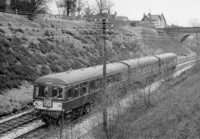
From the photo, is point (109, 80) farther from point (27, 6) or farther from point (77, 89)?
point (27, 6)

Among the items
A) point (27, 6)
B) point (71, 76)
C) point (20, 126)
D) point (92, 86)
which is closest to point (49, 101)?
point (71, 76)

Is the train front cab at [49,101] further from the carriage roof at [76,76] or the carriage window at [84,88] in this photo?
the carriage window at [84,88]

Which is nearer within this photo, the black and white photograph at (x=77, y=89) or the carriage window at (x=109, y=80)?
the black and white photograph at (x=77, y=89)

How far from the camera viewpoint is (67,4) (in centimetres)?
7031

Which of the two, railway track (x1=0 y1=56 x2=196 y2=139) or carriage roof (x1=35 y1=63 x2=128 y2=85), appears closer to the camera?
railway track (x1=0 y1=56 x2=196 y2=139)

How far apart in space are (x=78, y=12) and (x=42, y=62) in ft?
146

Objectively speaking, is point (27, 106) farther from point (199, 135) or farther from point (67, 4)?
point (67, 4)

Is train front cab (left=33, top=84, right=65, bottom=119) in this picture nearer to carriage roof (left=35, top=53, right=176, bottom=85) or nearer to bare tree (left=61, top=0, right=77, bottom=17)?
carriage roof (left=35, top=53, right=176, bottom=85)

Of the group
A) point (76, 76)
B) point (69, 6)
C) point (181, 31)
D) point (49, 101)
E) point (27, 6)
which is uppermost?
point (69, 6)

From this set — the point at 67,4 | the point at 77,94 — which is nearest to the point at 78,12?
the point at 67,4

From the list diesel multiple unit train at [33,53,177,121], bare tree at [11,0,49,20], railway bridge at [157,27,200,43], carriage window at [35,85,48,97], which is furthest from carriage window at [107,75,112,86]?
railway bridge at [157,27,200,43]

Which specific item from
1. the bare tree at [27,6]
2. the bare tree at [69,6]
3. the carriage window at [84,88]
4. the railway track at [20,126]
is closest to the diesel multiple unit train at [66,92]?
the carriage window at [84,88]

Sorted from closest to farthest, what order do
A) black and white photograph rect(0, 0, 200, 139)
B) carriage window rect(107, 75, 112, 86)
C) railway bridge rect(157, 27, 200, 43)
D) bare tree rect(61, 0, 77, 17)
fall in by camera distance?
black and white photograph rect(0, 0, 200, 139), carriage window rect(107, 75, 112, 86), bare tree rect(61, 0, 77, 17), railway bridge rect(157, 27, 200, 43)

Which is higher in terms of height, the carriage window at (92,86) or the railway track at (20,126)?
the carriage window at (92,86)
